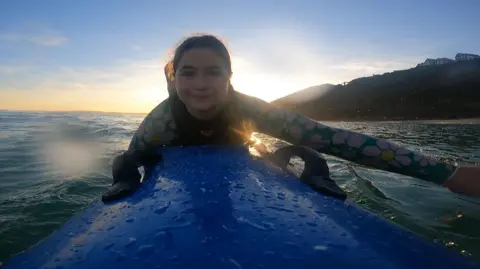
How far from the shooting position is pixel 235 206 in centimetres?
137

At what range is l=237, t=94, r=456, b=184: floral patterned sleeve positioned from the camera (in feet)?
7.22

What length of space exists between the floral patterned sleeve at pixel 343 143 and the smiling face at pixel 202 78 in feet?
1.02

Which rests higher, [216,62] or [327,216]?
[216,62]

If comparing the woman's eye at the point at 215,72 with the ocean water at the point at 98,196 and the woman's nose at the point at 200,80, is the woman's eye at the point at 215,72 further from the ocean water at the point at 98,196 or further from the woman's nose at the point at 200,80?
the ocean water at the point at 98,196

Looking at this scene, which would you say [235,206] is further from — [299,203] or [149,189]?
[149,189]

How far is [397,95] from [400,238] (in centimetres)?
4003

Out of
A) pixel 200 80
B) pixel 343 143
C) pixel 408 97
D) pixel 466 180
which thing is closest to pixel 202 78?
pixel 200 80

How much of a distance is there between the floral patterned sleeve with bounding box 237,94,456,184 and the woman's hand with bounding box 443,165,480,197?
0.17 feet

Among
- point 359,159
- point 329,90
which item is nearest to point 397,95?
point 329,90

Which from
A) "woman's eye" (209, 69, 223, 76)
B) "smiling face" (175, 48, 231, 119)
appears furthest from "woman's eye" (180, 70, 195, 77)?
"woman's eye" (209, 69, 223, 76)

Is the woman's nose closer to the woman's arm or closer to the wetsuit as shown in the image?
the wetsuit

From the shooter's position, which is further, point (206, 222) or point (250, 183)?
point (250, 183)

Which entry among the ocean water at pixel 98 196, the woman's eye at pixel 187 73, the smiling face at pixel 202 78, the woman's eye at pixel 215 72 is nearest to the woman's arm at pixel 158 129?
the smiling face at pixel 202 78

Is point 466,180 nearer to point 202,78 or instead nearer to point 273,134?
point 273,134
